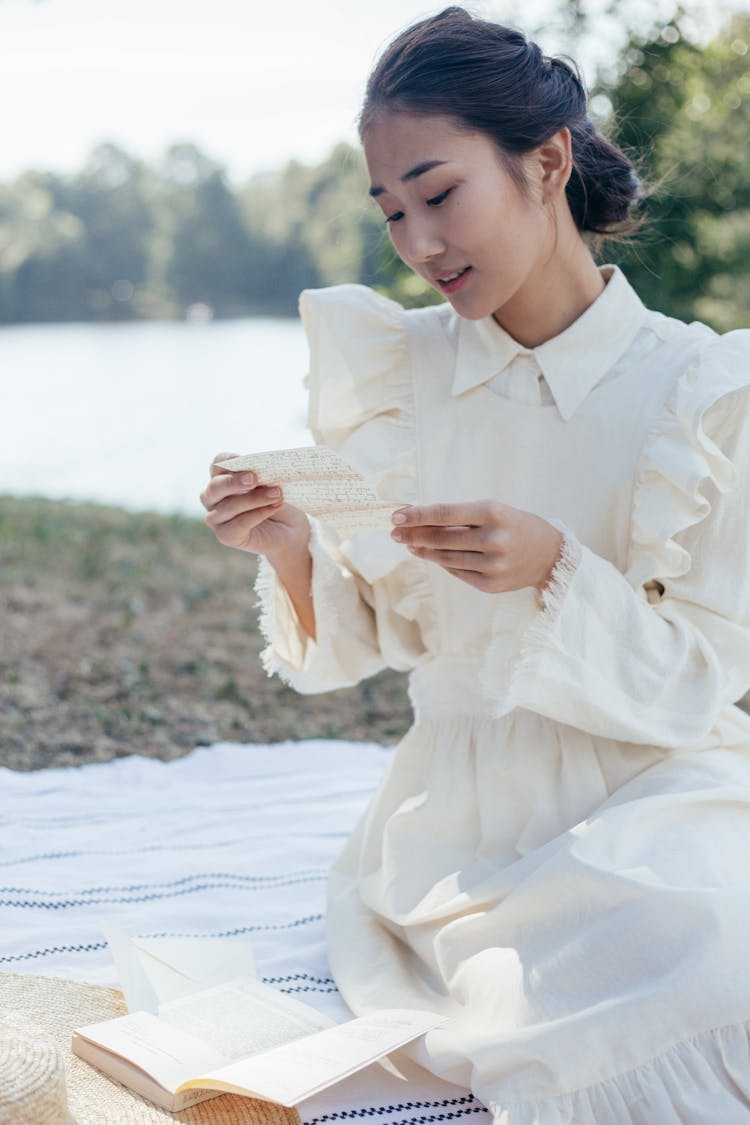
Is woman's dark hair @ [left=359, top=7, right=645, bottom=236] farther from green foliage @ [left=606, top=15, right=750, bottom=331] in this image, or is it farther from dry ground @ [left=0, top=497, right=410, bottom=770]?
green foliage @ [left=606, top=15, right=750, bottom=331]

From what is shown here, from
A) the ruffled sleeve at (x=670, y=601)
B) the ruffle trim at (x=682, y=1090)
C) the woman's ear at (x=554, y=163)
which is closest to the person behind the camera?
the ruffle trim at (x=682, y=1090)

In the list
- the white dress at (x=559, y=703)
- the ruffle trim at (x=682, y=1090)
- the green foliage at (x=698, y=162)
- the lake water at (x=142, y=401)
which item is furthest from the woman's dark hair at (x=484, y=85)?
the lake water at (x=142, y=401)

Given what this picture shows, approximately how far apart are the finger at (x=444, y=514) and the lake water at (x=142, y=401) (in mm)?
7982

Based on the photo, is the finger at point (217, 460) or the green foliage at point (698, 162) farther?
the green foliage at point (698, 162)

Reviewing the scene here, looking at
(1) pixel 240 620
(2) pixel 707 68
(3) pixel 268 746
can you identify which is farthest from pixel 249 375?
(3) pixel 268 746

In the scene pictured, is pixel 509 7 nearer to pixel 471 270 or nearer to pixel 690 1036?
pixel 471 270

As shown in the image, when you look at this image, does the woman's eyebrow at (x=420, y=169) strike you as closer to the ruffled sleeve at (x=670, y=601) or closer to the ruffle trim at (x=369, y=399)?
the ruffle trim at (x=369, y=399)

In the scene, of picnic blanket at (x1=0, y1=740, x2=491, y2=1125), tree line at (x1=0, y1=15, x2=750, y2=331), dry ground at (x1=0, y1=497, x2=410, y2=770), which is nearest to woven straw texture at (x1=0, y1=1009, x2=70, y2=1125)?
picnic blanket at (x1=0, y1=740, x2=491, y2=1125)

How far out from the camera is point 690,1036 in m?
1.61

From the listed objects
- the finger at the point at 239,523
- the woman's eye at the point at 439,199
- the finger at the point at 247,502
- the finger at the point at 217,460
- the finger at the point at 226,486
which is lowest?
the finger at the point at 239,523

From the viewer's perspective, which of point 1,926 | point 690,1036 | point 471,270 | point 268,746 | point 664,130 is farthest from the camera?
point 664,130

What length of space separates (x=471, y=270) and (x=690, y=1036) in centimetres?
117

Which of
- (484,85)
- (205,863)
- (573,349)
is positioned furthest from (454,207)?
(205,863)

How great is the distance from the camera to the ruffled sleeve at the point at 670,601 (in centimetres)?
180
